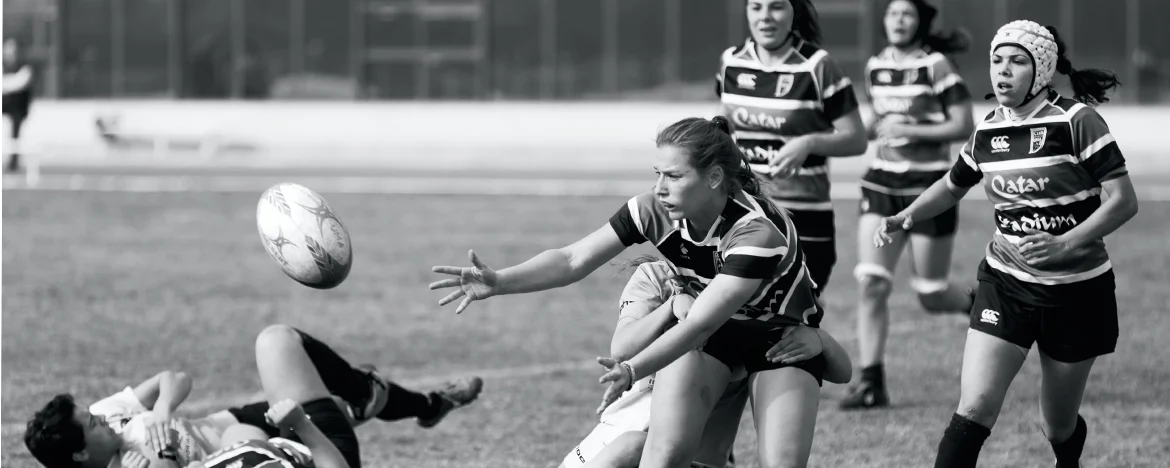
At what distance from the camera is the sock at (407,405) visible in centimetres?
616

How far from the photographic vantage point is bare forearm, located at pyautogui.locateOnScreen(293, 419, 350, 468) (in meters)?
5.04

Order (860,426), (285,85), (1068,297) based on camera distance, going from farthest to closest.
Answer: (285,85), (860,426), (1068,297)

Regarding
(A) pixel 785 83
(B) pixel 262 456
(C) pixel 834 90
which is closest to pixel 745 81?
(A) pixel 785 83

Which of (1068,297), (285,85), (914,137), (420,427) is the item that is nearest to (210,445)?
(420,427)

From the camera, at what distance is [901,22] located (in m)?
7.69

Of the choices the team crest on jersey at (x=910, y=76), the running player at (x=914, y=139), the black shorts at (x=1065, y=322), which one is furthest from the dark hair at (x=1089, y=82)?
the team crest on jersey at (x=910, y=76)

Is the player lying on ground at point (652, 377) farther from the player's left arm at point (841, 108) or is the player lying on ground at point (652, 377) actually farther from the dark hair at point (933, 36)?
the dark hair at point (933, 36)

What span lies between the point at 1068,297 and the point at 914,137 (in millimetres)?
2562

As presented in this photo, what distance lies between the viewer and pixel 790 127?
6879mm

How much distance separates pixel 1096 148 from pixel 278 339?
316cm

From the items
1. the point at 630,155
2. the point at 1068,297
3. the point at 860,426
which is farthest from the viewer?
the point at 630,155

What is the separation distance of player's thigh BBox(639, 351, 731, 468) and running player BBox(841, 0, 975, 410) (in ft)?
A: 9.19

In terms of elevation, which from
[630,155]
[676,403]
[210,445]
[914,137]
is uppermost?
[914,137]

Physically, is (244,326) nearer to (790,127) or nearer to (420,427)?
(420,427)
